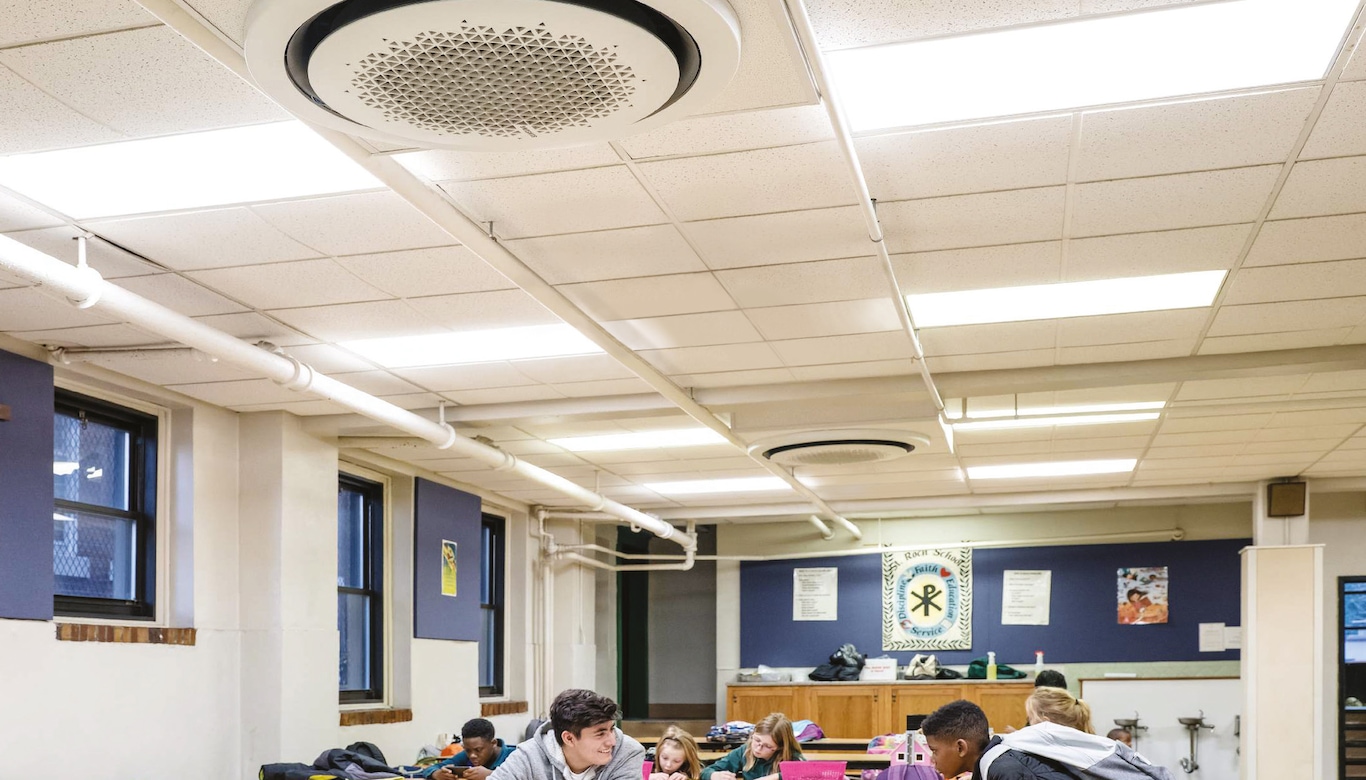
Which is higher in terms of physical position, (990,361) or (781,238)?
(781,238)

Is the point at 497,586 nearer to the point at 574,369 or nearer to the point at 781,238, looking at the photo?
the point at 574,369

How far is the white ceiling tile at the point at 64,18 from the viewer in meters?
3.34

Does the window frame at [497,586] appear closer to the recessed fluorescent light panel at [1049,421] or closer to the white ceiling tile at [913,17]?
the recessed fluorescent light panel at [1049,421]

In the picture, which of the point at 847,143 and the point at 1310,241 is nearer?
the point at 847,143

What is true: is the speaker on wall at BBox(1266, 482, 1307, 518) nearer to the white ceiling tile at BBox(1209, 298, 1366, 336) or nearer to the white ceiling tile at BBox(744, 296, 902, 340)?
the white ceiling tile at BBox(1209, 298, 1366, 336)

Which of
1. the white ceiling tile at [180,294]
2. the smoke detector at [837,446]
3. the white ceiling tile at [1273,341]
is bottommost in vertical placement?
the smoke detector at [837,446]

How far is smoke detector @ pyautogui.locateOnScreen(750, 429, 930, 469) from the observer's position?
27.8 feet

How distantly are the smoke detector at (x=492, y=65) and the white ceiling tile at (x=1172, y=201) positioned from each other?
6.84 ft

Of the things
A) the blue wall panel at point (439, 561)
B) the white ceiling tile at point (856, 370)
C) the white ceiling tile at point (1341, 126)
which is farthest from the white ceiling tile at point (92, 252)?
the blue wall panel at point (439, 561)

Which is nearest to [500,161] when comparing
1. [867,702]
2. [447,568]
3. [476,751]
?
[476,751]

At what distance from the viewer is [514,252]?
5.35 meters

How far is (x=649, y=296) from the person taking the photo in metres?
6.04

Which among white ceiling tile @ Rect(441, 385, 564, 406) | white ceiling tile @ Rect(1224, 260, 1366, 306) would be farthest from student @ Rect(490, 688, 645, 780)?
white ceiling tile @ Rect(441, 385, 564, 406)

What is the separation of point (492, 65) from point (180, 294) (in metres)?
3.43
